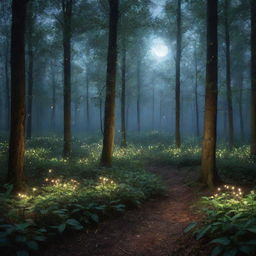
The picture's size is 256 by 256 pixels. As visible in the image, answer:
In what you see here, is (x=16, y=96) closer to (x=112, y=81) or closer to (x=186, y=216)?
(x=112, y=81)

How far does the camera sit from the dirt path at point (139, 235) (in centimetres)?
490

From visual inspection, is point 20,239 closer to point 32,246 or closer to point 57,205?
point 32,246

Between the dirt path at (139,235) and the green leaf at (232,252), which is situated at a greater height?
the green leaf at (232,252)

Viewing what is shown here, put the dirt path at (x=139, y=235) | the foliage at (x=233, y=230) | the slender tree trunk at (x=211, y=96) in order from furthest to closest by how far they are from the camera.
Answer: the slender tree trunk at (x=211, y=96) → the dirt path at (x=139, y=235) → the foliage at (x=233, y=230)

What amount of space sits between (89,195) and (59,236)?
1.96m

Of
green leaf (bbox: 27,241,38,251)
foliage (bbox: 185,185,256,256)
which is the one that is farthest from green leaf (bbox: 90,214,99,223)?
foliage (bbox: 185,185,256,256)

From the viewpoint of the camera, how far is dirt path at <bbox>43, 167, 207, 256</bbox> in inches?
193

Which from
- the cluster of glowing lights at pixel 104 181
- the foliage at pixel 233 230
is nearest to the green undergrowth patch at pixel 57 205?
the cluster of glowing lights at pixel 104 181

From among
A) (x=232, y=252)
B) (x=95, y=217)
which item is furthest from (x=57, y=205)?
(x=232, y=252)

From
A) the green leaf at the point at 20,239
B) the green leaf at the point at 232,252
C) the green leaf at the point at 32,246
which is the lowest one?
the green leaf at the point at 32,246

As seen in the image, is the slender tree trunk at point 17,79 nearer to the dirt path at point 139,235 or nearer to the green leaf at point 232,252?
the dirt path at point 139,235

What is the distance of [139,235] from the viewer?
5.79 m

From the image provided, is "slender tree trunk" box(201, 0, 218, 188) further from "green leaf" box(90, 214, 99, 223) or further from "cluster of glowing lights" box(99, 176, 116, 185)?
"green leaf" box(90, 214, 99, 223)

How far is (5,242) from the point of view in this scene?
13.3ft
